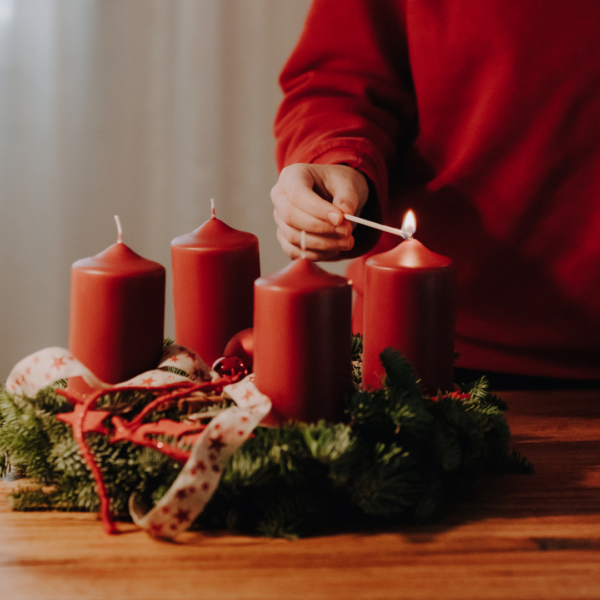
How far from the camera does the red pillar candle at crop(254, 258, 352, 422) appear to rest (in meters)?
0.60

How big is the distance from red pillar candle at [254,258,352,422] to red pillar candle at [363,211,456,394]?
9cm

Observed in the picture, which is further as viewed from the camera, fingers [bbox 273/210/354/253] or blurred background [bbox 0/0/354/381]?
blurred background [bbox 0/0/354/381]

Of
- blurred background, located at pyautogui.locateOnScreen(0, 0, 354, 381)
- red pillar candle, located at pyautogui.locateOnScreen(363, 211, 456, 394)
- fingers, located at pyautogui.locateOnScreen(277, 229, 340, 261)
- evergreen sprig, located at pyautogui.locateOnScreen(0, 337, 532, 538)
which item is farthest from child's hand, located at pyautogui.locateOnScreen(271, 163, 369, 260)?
blurred background, located at pyautogui.locateOnScreen(0, 0, 354, 381)

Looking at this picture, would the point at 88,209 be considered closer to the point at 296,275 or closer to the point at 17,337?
the point at 17,337

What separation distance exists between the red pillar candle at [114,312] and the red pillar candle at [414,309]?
0.23m

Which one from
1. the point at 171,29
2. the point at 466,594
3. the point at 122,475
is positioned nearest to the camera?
the point at 466,594

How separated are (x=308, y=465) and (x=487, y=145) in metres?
0.71

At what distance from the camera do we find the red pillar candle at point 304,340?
23.5 inches

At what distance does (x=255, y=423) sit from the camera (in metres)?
0.56

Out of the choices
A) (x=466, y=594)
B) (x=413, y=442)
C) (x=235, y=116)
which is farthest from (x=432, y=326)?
(x=235, y=116)

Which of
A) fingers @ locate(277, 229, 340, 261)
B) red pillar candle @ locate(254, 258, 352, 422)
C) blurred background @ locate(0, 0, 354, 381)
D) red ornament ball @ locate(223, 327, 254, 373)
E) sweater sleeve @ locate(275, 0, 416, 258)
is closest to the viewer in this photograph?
red pillar candle @ locate(254, 258, 352, 422)

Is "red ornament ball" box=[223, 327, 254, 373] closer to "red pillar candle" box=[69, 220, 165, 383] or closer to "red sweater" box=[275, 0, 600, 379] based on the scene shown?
"red pillar candle" box=[69, 220, 165, 383]

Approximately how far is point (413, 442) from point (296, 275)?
0.60 ft

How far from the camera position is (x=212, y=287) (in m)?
0.80
